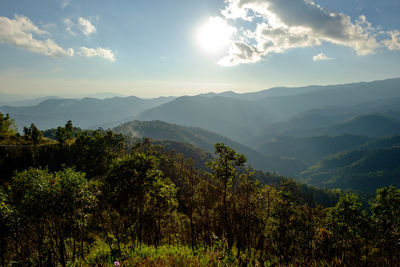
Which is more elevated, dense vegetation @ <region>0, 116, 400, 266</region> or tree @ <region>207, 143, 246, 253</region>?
tree @ <region>207, 143, 246, 253</region>

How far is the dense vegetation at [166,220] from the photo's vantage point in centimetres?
1683

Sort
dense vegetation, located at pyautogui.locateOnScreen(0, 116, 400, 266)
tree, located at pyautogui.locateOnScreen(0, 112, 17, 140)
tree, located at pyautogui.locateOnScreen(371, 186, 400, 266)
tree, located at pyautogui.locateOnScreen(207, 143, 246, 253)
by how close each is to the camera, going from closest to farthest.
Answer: dense vegetation, located at pyautogui.locateOnScreen(0, 116, 400, 266) < tree, located at pyautogui.locateOnScreen(207, 143, 246, 253) < tree, located at pyautogui.locateOnScreen(371, 186, 400, 266) < tree, located at pyautogui.locateOnScreen(0, 112, 17, 140)

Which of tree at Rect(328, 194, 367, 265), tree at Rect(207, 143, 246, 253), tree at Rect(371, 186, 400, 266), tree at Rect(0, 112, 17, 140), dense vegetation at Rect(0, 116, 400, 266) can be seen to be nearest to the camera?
dense vegetation at Rect(0, 116, 400, 266)

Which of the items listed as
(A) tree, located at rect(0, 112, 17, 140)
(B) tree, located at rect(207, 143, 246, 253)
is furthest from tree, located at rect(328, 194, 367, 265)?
(A) tree, located at rect(0, 112, 17, 140)

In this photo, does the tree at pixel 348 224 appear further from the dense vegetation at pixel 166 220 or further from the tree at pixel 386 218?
the tree at pixel 386 218

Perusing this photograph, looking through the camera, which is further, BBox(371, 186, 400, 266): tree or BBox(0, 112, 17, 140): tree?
BBox(0, 112, 17, 140): tree

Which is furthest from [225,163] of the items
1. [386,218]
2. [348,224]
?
[386,218]

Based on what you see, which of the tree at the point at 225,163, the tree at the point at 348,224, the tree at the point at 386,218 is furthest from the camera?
the tree at the point at 348,224

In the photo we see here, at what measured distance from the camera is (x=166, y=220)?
4259cm

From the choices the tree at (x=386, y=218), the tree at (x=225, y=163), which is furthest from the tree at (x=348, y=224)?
the tree at (x=225, y=163)

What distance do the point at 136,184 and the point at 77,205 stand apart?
5326 millimetres

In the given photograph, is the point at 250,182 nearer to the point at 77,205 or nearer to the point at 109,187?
the point at 109,187

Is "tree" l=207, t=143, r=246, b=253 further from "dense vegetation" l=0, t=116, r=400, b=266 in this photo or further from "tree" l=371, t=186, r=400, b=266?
"tree" l=371, t=186, r=400, b=266

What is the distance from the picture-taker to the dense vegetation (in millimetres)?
16828
